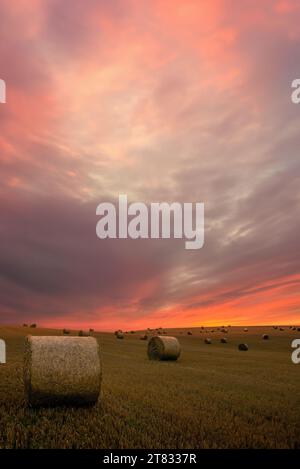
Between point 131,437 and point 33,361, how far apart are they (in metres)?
4.33

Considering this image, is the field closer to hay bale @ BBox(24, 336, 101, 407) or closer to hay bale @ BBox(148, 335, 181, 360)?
hay bale @ BBox(24, 336, 101, 407)

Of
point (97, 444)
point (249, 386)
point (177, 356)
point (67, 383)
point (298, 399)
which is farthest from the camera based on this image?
point (177, 356)

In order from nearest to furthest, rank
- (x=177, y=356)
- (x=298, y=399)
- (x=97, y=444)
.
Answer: (x=97, y=444), (x=298, y=399), (x=177, y=356)

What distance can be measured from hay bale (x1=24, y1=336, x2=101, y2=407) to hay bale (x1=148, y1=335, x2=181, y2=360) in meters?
17.4

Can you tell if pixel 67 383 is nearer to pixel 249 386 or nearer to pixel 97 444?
pixel 97 444

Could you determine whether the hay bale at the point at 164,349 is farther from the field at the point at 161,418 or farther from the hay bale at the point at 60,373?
the hay bale at the point at 60,373

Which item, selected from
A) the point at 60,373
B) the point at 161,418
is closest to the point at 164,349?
the point at 60,373

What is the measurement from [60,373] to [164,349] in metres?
18.1

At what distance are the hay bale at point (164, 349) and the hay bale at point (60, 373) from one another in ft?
56.9

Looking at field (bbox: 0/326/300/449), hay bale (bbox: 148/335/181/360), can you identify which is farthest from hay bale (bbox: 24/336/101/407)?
hay bale (bbox: 148/335/181/360)

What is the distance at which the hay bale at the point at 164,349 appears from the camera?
28.7 meters

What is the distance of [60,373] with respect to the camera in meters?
11.5
